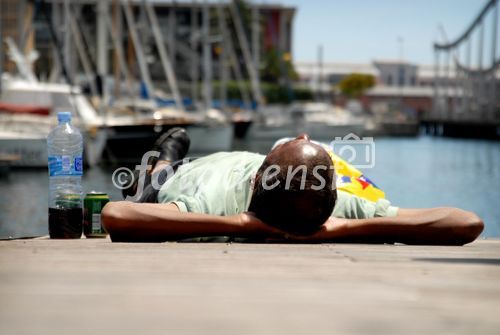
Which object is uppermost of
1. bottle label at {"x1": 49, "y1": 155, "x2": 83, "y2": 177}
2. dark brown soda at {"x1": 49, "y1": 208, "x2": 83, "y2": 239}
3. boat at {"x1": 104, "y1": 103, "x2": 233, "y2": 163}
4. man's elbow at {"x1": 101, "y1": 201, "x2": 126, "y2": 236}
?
bottle label at {"x1": 49, "y1": 155, "x2": 83, "y2": 177}

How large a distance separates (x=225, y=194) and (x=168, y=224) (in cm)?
39

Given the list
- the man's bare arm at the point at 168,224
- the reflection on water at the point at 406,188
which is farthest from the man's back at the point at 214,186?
the reflection on water at the point at 406,188

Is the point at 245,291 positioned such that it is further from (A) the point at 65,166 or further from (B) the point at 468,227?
(A) the point at 65,166

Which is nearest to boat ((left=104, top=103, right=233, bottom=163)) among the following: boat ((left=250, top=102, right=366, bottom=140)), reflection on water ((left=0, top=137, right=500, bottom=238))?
reflection on water ((left=0, top=137, right=500, bottom=238))

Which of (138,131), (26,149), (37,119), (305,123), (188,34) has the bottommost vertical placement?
(305,123)

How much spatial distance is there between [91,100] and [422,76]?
4636 inches

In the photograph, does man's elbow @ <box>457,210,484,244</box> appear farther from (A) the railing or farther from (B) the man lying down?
(A) the railing

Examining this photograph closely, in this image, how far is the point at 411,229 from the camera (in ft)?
12.5

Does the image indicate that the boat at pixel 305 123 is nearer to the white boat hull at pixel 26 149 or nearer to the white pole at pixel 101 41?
the white pole at pixel 101 41

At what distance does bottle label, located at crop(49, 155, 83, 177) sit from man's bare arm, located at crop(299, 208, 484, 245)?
125 centimetres

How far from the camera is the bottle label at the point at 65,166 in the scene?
173 inches

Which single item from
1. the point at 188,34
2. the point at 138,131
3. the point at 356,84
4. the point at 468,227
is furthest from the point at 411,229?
the point at 356,84

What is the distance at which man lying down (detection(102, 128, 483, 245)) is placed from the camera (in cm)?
364

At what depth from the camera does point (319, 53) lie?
11175cm
